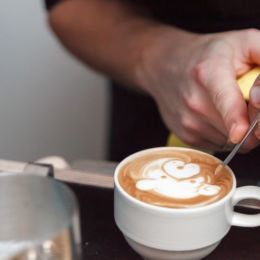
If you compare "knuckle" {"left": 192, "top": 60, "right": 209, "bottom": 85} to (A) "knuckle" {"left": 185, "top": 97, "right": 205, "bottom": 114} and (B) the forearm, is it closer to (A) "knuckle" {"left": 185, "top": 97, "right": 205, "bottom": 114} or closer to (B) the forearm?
(A) "knuckle" {"left": 185, "top": 97, "right": 205, "bottom": 114}

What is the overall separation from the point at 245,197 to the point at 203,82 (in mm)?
168

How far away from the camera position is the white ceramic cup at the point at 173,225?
384 millimetres

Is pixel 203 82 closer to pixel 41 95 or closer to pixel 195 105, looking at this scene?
pixel 195 105

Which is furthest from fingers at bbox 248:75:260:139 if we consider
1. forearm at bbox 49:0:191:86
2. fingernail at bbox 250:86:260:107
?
forearm at bbox 49:0:191:86

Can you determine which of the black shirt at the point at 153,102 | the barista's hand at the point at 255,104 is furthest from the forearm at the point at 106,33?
the barista's hand at the point at 255,104

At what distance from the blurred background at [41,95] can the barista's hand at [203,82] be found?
518mm

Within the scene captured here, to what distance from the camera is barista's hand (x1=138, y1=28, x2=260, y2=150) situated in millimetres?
493

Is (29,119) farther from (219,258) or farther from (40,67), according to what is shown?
(219,258)

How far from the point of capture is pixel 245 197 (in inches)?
16.4

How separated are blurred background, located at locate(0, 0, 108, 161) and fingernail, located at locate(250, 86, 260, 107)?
2.42 feet

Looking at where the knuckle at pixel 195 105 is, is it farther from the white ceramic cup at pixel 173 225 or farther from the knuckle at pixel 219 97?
the white ceramic cup at pixel 173 225

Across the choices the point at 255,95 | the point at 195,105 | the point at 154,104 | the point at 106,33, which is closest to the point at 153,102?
the point at 154,104

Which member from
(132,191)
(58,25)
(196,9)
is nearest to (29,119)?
(58,25)

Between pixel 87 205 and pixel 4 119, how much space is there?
0.70 m
